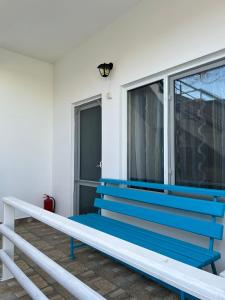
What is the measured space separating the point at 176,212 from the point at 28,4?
316cm

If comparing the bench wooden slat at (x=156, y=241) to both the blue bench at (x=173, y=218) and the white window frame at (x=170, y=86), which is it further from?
the white window frame at (x=170, y=86)

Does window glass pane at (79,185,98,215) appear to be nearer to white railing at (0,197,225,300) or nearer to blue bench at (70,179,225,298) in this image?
blue bench at (70,179,225,298)

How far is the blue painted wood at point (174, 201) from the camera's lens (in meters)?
1.99

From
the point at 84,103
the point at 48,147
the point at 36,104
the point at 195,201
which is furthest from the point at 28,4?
the point at 195,201

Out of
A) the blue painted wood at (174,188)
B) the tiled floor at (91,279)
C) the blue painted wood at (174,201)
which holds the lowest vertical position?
the tiled floor at (91,279)

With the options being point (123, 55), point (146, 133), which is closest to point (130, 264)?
point (146, 133)

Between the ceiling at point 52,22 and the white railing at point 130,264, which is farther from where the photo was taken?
the ceiling at point 52,22

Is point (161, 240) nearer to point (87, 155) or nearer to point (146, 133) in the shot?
point (146, 133)

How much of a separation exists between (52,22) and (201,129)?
8.78 feet

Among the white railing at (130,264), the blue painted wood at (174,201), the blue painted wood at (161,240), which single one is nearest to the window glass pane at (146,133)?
the blue painted wood at (174,201)

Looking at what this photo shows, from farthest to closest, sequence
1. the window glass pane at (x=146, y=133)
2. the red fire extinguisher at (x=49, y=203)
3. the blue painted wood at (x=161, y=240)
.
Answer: the red fire extinguisher at (x=49, y=203), the window glass pane at (x=146, y=133), the blue painted wood at (x=161, y=240)

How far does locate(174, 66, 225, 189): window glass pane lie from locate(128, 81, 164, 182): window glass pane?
25cm

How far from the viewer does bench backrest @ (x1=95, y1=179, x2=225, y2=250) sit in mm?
1983

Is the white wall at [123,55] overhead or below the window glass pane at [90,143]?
overhead
